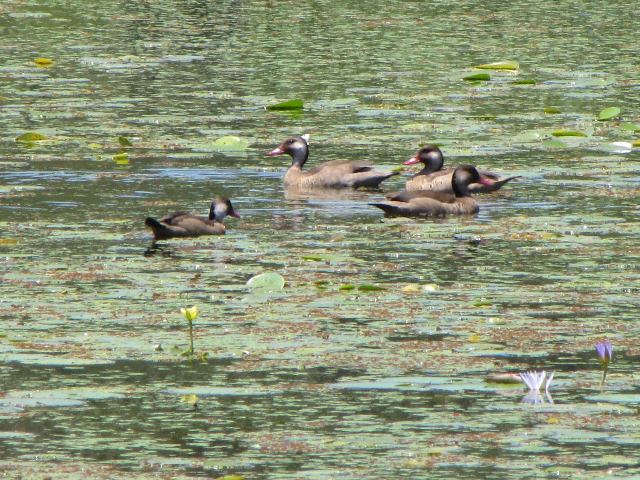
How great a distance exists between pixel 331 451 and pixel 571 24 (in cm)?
2008

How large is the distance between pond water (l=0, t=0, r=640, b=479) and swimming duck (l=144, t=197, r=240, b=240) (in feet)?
0.42

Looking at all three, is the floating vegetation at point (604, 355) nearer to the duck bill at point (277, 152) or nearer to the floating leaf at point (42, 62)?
the duck bill at point (277, 152)

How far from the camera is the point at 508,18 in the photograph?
26.7 meters

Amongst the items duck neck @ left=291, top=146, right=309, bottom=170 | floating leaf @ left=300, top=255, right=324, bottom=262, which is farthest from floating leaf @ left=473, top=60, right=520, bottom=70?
floating leaf @ left=300, top=255, right=324, bottom=262

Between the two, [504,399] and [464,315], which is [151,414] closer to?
[504,399]

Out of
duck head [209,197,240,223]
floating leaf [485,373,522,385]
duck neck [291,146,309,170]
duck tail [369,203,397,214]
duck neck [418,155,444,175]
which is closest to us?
floating leaf [485,373,522,385]

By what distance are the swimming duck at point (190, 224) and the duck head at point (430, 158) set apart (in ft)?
9.41

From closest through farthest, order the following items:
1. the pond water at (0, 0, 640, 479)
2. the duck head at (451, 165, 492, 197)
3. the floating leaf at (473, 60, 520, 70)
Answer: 1. the pond water at (0, 0, 640, 479)
2. the duck head at (451, 165, 492, 197)
3. the floating leaf at (473, 60, 520, 70)

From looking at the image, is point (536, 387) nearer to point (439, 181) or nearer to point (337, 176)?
point (439, 181)

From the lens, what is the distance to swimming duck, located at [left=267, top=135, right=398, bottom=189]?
45.9 ft

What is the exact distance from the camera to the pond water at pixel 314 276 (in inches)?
259

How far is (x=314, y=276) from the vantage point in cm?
984

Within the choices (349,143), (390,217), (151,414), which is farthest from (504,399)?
(349,143)

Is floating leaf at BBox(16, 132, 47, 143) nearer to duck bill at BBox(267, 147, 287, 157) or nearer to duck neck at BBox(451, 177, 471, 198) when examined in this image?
duck bill at BBox(267, 147, 287, 157)
